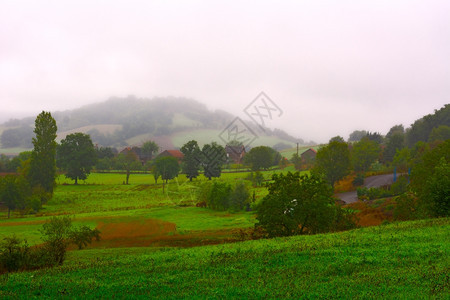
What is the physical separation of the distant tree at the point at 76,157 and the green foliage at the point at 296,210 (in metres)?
110

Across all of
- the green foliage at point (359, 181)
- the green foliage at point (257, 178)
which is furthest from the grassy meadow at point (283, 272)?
the green foliage at point (257, 178)

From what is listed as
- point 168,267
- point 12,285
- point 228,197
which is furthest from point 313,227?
point 228,197

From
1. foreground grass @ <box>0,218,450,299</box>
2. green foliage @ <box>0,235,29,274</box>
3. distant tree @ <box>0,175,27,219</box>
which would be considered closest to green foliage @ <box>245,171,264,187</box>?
distant tree @ <box>0,175,27,219</box>

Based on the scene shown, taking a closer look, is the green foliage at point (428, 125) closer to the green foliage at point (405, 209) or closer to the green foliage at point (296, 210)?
the green foliage at point (405, 209)

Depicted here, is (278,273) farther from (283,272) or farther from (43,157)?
(43,157)

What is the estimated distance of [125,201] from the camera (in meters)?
91.9

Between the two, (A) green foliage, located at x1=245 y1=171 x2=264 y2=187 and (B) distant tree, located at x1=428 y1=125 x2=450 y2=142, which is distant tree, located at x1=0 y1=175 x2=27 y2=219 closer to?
(A) green foliage, located at x1=245 y1=171 x2=264 y2=187

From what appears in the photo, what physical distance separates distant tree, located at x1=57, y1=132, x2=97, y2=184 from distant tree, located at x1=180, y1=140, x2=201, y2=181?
1506 inches

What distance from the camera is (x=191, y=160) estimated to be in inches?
5241

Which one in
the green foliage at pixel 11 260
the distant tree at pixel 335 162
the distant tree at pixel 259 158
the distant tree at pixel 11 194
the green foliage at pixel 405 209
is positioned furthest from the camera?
the distant tree at pixel 259 158

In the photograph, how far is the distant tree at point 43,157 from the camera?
89.2 metres

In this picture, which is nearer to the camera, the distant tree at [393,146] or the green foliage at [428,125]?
the distant tree at [393,146]

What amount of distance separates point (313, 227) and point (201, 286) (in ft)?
70.2

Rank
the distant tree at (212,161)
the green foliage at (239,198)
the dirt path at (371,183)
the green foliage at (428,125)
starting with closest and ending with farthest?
the green foliage at (239,198) < the dirt path at (371,183) < the distant tree at (212,161) < the green foliage at (428,125)
